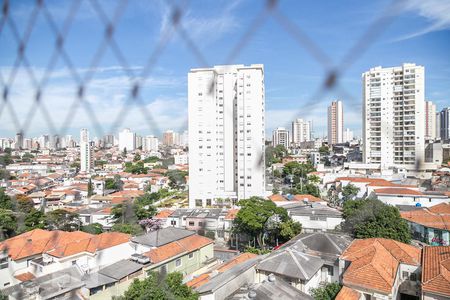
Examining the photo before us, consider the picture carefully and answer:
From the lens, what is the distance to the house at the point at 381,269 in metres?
2.99

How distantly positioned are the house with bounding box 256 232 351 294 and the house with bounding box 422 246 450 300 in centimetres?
98

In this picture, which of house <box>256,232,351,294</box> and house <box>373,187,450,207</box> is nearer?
house <box>256,232,351,294</box>

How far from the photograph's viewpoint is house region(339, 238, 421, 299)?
2989 mm

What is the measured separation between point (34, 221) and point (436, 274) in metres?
7.00

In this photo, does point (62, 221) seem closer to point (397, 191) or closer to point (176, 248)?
point (176, 248)

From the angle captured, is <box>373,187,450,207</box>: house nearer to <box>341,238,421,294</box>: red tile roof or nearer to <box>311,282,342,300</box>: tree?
<box>341,238,421,294</box>: red tile roof

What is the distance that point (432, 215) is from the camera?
17.5 ft

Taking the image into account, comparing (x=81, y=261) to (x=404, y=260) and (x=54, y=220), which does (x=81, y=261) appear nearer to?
(x=54, y=220)

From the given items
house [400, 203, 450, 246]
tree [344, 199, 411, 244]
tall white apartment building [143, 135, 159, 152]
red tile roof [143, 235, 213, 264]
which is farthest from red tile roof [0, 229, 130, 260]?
house [400, 203, 450, 246]

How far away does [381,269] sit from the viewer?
3176 millimetres

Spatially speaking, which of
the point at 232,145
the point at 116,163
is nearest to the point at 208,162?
the point at 232,145

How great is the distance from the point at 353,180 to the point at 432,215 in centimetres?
409

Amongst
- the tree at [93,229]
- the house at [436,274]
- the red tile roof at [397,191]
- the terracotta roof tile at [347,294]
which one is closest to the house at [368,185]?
the red tile roof at [397,191]

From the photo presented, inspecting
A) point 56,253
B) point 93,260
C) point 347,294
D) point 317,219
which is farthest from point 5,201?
point 347,294
